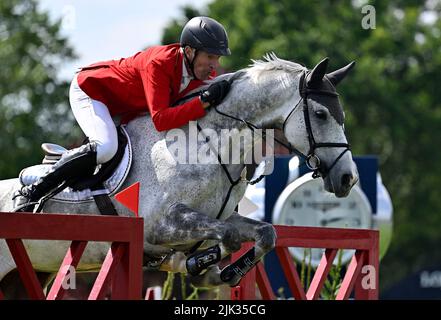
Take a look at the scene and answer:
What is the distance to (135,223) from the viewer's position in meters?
5.88

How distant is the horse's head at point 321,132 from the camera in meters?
6.50

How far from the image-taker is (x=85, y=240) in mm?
5727

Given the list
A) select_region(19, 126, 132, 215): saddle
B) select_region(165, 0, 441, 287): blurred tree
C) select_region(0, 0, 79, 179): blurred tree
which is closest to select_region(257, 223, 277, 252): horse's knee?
select_region(19, 126, 132, 215): saddle

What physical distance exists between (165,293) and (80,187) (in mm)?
2480

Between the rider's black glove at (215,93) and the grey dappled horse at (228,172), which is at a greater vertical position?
the rider's black glove at (215,93)

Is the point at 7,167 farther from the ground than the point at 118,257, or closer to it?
farther from the ground

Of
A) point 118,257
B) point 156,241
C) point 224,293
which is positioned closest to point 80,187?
point 156,241

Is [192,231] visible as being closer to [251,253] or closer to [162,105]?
[251,253]

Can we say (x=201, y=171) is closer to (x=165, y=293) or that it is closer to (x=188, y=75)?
(x=188, y=75)

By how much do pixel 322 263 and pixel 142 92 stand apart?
1904mm

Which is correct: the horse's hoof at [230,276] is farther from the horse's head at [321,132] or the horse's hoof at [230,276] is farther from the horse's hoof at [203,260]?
the horse's head at [321,132]

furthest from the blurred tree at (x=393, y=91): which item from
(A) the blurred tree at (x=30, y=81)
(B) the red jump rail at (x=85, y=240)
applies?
(B) the red jump rail at (x=85, y=240)

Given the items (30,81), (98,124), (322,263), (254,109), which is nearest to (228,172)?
(254,109)

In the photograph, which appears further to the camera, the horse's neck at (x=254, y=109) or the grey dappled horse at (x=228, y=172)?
the horse's neck at (x=254, y=109)
